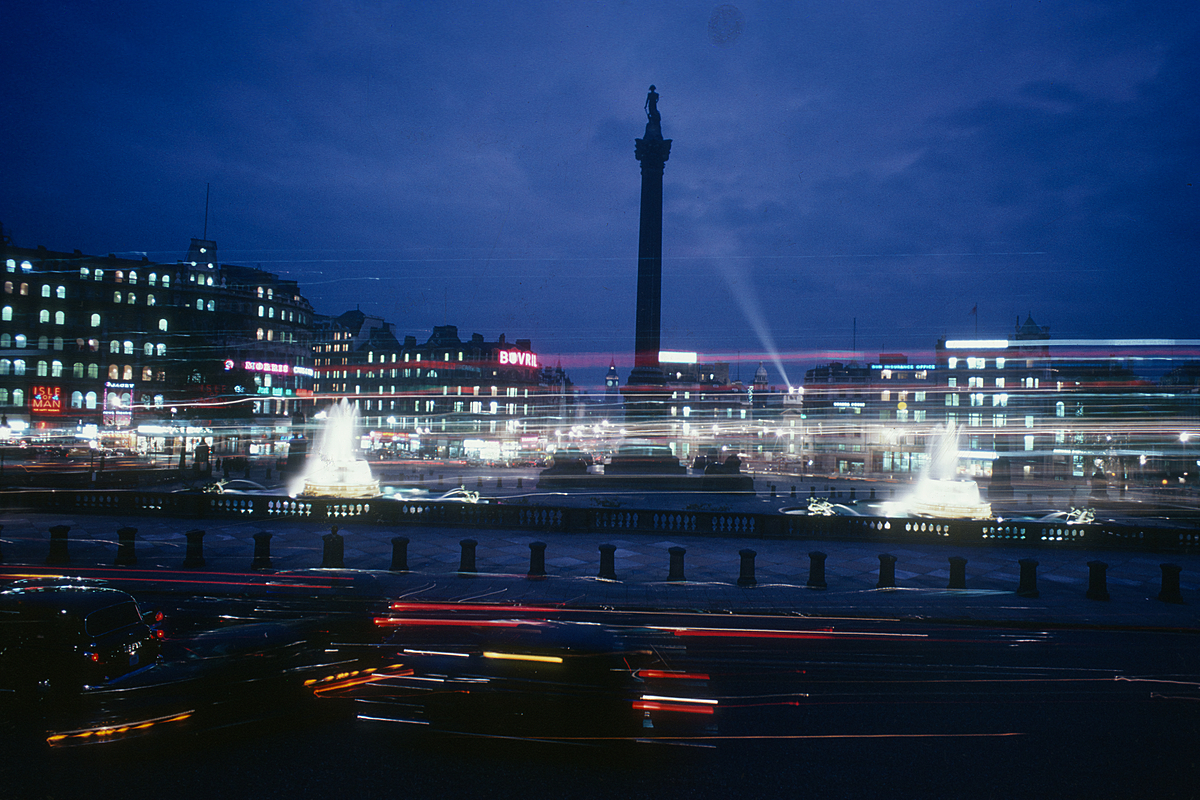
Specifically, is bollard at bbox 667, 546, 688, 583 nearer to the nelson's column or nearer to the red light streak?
the red light streak

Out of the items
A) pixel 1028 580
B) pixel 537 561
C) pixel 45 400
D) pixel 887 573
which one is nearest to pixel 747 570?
pixel 887 573

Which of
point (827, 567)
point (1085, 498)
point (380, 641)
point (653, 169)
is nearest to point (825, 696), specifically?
point (380, 641)

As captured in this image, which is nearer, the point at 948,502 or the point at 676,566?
the point at 676,566

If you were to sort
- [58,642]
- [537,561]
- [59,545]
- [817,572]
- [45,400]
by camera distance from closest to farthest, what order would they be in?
[58,642]
[817,572]
[537,561]
[59,545]
[45,400]

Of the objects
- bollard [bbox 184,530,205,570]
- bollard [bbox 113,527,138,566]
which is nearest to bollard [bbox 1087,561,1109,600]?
bollard [bbox 184,530,205,570]

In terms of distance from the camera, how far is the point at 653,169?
1452 inches

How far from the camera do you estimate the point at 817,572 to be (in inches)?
523

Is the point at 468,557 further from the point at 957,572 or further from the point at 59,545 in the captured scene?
the point at 957,572

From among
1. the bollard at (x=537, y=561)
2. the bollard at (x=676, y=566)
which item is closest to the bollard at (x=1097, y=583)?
the bollard at (x=676, y=566)

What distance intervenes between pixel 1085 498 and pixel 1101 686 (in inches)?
1422

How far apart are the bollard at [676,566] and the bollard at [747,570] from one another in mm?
1306

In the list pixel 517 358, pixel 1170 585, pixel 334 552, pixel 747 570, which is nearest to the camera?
pixel 1170 585

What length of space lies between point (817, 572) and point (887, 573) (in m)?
1.60

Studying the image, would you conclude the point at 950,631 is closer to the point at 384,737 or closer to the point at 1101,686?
the point at 1101,686
